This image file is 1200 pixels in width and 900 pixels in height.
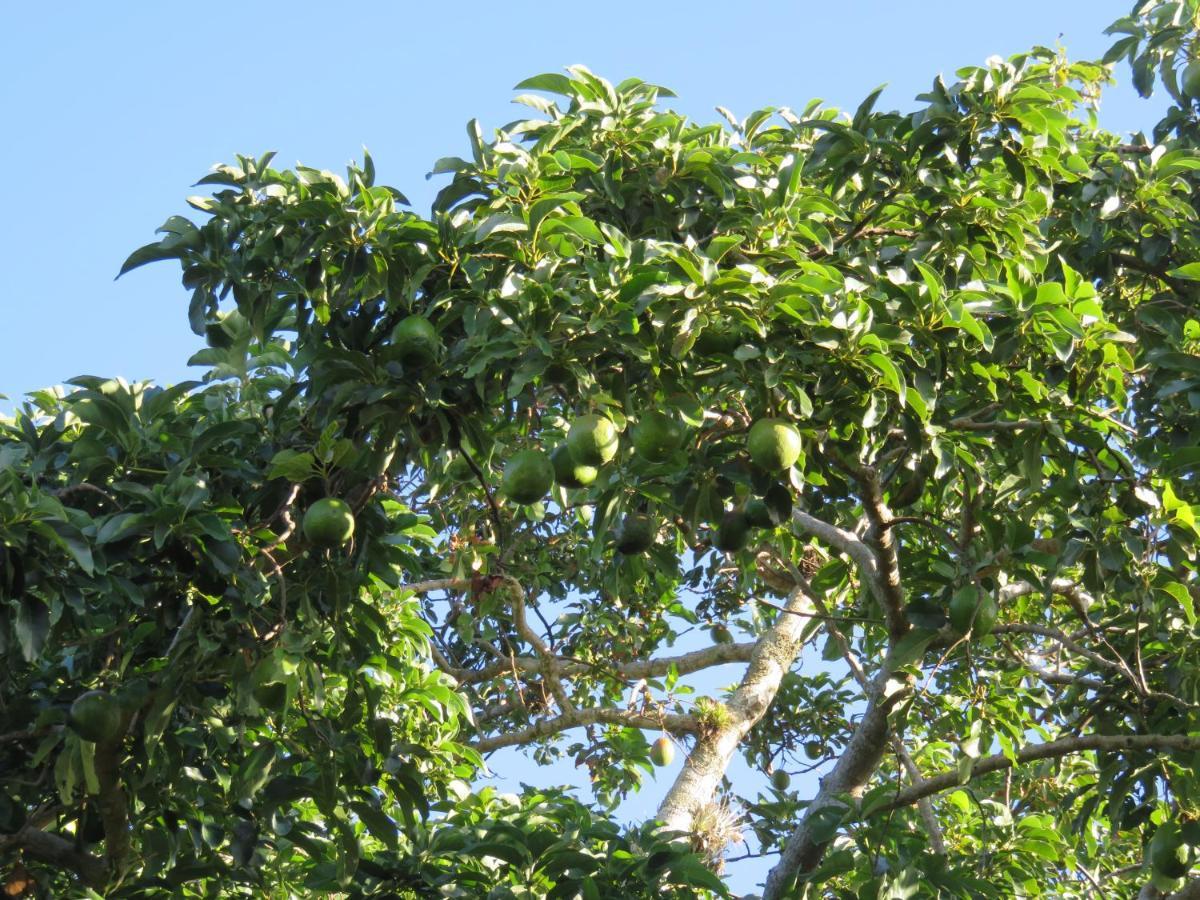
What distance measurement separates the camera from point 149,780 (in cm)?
394

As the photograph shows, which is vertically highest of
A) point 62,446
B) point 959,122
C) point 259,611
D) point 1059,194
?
point 1059,194

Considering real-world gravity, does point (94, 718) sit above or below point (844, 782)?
below

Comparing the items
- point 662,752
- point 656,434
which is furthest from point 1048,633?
point 662,752

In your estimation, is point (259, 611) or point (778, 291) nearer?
point (778, 291)

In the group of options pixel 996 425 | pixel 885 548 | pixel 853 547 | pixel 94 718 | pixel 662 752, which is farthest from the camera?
pixel 662 752

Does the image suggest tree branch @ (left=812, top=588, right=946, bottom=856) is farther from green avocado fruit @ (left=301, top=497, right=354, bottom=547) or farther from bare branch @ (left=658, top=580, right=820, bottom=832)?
green avocado fruit @ (left=301, top=497, right=354, bottom=547)

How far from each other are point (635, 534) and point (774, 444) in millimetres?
939

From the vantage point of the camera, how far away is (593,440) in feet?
10.7

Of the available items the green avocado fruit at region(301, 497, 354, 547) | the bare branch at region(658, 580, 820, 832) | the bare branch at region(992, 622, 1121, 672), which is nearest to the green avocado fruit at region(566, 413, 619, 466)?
the green avocado fruit at region(301, 497, 354, 547)

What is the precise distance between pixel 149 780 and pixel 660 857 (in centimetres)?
148

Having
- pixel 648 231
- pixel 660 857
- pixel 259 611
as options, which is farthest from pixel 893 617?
pixel 259 611

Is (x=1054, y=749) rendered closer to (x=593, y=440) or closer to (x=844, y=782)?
(x=844, y=782)

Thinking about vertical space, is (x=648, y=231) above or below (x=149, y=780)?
above

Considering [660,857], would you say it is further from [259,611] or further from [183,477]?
[183,477]
